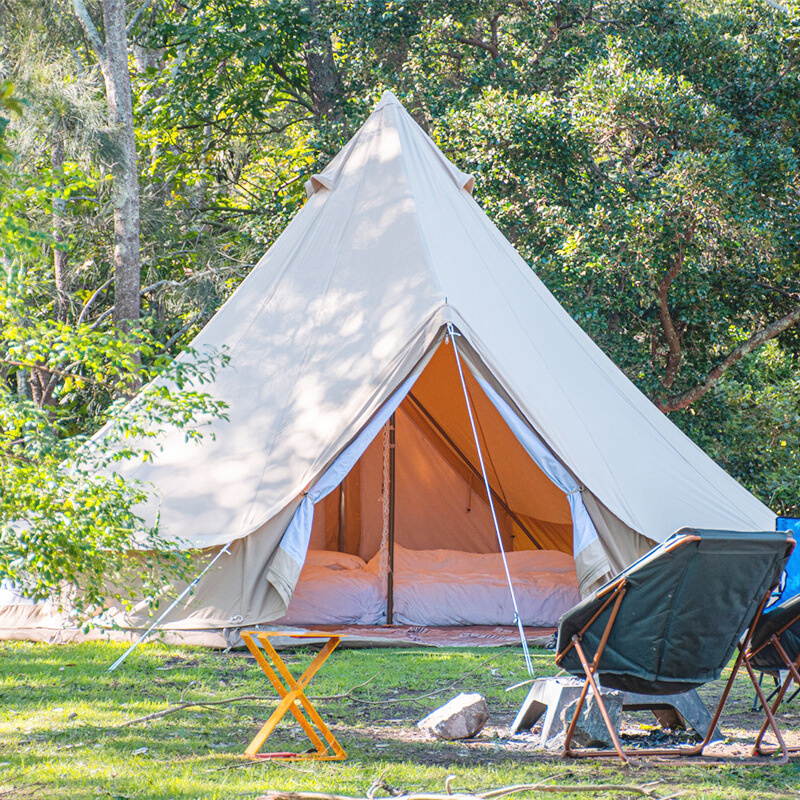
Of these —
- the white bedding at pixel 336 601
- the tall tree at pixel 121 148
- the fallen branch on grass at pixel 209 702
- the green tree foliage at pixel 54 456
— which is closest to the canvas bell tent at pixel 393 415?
the white bedding at pixel 336 601

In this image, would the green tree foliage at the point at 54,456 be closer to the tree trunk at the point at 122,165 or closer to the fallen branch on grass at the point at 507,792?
the fallen branch on grass at the point at 507,792

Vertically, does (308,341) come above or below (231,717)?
above

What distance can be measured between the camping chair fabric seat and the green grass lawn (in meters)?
0.25

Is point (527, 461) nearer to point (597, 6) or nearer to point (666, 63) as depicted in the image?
point (666, 63)

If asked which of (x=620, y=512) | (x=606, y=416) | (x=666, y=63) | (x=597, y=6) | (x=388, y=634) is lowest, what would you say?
(x=388, y=634)

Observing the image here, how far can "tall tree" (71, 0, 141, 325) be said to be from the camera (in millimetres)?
8172

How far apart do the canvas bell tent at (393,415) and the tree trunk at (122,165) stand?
9.78ft

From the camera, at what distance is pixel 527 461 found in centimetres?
628

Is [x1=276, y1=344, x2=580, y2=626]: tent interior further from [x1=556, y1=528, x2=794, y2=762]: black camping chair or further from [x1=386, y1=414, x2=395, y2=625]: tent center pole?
[x1=556, y1=528, x2=794, y2=762]: black camping chair

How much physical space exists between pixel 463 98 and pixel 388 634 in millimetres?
5580

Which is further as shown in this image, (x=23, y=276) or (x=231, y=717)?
(x=231, y=717)

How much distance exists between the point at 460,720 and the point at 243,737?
2.12 feet

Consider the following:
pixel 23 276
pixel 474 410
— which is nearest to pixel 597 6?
pixel 474 410

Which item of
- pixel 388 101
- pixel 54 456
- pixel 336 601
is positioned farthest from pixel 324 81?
pixel 54 456
